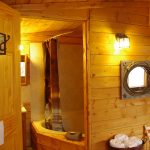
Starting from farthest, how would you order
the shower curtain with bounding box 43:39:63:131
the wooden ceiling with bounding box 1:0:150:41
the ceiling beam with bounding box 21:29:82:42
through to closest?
the ceiling beam with bounding box 21:29:82:42 < the shower curtain with bounding box 43:39:63:131 < the wooden ceiling with bounding box 1:0:150:41

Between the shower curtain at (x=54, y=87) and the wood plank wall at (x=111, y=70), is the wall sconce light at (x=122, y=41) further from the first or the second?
the shower curtain at (x=54, y=87)

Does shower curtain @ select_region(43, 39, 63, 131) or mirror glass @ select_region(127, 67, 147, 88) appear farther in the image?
shower curtain @ select_region(43, 39, 63, 131)

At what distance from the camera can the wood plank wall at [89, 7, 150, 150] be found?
3.07 meters

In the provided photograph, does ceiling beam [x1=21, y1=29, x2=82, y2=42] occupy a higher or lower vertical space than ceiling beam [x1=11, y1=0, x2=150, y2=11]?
lower

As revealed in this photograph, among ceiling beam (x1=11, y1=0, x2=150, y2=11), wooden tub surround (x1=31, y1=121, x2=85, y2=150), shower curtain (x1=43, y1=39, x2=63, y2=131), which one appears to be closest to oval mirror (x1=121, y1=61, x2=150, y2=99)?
ceiling beam (x1=11, y1=0, x2=150, y2=11)

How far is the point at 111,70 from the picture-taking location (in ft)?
10.5

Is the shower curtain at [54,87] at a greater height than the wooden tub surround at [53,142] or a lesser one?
greater

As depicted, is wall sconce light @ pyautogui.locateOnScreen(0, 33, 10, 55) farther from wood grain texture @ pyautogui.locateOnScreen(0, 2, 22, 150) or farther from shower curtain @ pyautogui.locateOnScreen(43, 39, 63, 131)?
shower curtain @ pyautogui.locateOnScreen(43, 39, 63, 131)

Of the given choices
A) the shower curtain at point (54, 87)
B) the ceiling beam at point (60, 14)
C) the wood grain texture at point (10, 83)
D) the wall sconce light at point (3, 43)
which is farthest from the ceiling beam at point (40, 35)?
the wall sconce light at point (3, 43)

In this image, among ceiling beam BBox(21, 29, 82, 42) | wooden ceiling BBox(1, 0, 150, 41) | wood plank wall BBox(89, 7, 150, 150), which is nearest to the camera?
wooden ceiling BBox(1, 0, 150, 41)

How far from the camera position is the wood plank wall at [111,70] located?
3.07 meters

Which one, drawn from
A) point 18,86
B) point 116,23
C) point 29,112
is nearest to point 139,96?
point 116,23

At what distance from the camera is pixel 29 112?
4.57 metres

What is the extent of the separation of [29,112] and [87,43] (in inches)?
83.3
